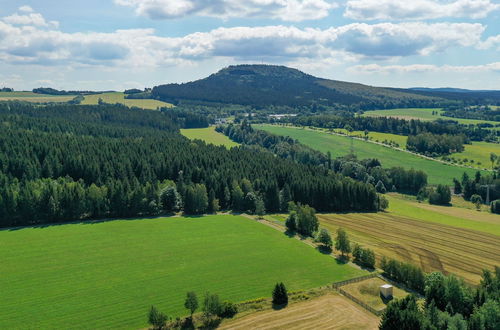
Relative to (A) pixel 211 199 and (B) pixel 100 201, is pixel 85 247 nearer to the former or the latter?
(B) pixel 100 201

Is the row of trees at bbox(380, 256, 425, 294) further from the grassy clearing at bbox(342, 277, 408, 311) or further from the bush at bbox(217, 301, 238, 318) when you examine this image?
the bush at bbox(217, 301, 238, 318)

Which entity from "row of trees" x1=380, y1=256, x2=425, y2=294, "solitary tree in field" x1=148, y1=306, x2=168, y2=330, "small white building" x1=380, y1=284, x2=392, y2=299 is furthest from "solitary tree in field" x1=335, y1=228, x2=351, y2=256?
"solitary tree in field" x1=148, y1=306, x2=168, y2=330

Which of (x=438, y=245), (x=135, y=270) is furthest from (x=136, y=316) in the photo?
(x=438, y=245)

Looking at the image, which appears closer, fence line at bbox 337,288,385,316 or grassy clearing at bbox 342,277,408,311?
fence line at bbox 337,288,385,316

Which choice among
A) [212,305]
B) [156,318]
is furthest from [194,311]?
[156,318]

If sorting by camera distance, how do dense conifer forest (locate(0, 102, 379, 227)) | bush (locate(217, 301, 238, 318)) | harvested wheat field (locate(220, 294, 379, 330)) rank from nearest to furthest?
harvested wheat field (locate(220, 294, 379, 330)), bush (locate(217, 301, 238, 318)), dense conifer forest (locate(0, 102, 379, 227))
